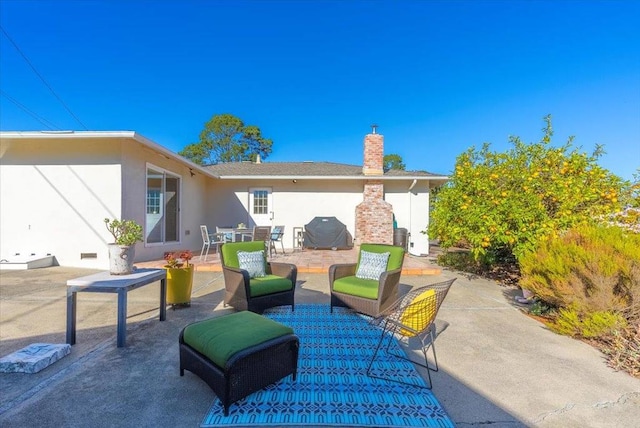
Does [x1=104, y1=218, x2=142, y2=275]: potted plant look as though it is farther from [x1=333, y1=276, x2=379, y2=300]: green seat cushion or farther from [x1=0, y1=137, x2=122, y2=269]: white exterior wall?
[x1=0, y1=137, x2=122, y2=269]: white exterior wall

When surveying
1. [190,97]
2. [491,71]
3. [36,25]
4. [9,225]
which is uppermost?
[190,97]

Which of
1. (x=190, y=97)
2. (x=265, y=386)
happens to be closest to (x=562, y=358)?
(x=265, y=386)

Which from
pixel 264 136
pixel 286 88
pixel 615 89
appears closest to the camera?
pixel 615 89

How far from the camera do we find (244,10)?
931 cm

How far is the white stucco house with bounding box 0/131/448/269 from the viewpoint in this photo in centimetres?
702

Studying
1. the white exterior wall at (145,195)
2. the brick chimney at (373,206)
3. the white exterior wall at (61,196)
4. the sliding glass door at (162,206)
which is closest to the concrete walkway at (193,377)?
the white exterior wall at (61,196)

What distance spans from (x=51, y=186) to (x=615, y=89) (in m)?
15.1

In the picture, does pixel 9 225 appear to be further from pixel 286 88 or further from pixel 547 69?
pixel 547 69

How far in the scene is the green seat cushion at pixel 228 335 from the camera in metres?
2.18

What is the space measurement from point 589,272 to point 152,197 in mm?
9252

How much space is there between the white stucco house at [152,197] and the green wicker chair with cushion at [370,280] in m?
5.45

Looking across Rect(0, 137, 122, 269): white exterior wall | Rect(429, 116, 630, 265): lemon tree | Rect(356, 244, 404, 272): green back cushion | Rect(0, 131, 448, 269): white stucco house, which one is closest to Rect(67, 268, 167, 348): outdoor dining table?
Rect(356, 244, 404, 272): green back cushion

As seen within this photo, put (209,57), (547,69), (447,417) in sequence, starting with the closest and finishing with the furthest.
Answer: (447,417) → (547,69) → (209,57)

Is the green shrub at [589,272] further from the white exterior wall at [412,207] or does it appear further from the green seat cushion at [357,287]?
the white exterior wall at [412,207]
